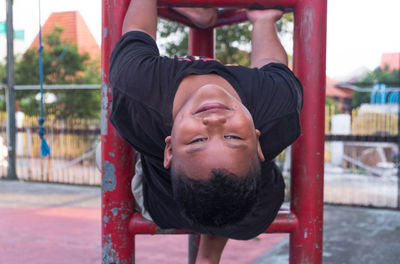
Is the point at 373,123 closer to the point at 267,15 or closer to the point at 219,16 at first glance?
the point at 219,16

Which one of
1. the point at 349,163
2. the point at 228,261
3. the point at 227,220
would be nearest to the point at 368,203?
the point at 349,163

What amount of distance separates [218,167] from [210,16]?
866 millimetres

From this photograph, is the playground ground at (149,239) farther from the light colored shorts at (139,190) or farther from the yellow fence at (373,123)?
the light colored shorts at (139,190)

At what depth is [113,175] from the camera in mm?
1242

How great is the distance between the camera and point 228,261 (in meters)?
2.86

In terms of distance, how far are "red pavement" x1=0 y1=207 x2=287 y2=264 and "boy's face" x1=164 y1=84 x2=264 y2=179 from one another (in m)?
2.03

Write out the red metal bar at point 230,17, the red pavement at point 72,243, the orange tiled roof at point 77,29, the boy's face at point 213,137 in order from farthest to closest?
the orange tiled roof at point 77,29 < the red pavement at point 72,243 < the red metal bar at point 230,17 < the boy's face at point 213,137

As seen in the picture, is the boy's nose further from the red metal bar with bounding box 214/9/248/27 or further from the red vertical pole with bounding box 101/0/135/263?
the red metal bar with bounding box 214/9/248/27

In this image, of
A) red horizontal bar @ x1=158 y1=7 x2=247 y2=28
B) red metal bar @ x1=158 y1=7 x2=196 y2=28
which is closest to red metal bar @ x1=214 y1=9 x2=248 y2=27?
red horizontal bar @ x1=158 y1=7 x2=247 y2=28

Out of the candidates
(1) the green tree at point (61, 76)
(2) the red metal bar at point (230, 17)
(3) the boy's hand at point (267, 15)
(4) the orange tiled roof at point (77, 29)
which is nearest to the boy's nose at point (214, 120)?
(3) the boy's hand at point (267, 15)

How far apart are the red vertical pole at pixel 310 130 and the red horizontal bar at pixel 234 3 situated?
0.14ft

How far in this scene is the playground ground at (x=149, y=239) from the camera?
116 inches

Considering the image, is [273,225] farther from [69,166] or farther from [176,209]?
[69,166]

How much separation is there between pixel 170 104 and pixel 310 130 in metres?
0.46
